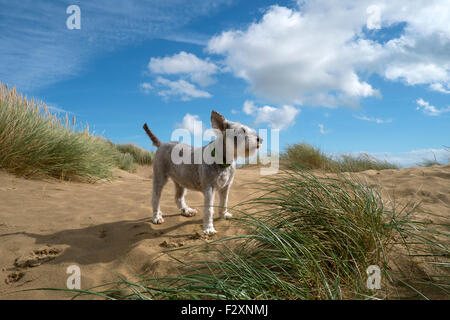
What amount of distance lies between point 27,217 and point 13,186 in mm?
1872

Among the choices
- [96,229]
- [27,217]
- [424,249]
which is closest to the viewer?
[424,249]

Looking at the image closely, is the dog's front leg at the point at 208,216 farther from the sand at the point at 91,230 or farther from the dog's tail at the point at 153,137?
the dog's tail at the point at 153,137

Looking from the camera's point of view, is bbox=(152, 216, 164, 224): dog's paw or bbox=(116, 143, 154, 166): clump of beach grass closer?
bbox=(152, 216, 164, 224): dog's paw

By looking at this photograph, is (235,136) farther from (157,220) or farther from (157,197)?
(157,220)

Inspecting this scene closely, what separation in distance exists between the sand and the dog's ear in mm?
1051

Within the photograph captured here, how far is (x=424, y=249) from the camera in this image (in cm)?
247

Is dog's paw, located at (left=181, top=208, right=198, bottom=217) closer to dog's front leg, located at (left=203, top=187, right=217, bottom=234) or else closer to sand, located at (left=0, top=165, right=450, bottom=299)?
sand, located at (left=0, top=165, right=450, bottom=299)

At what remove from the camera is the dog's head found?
3.62 metres

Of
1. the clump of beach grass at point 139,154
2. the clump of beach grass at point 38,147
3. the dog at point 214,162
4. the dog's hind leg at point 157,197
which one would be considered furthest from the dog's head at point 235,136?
the clump of beach grass at point 139,154

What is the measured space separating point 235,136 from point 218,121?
327 millimetres

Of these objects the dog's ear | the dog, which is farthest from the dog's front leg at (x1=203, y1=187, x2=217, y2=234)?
the dog's ear
